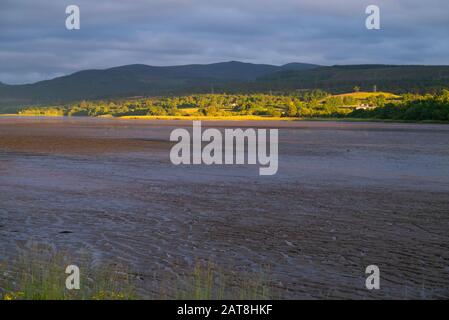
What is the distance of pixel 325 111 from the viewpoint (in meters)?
191

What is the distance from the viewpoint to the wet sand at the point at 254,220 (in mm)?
15828

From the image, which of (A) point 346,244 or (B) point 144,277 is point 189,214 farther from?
(B) point 144,277

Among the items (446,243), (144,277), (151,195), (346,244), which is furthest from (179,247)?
(151,195)

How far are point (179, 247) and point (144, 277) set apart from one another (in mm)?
3262

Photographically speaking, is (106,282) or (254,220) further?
(254,220)

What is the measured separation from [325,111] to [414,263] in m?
177

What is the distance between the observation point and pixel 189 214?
927 inches

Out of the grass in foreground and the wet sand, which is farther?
the wet sand

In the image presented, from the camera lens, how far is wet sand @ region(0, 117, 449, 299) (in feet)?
51.9

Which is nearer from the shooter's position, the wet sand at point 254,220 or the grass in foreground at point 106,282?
the grass in foreground at point 106,282

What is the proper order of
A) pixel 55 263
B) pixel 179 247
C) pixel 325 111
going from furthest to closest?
pixel 325 111
pixel 179 247
pixel 55 263

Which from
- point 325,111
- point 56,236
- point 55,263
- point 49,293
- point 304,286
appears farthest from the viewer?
point 325,111

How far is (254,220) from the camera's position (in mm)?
22422

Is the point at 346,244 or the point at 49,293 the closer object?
the point at 49,293
